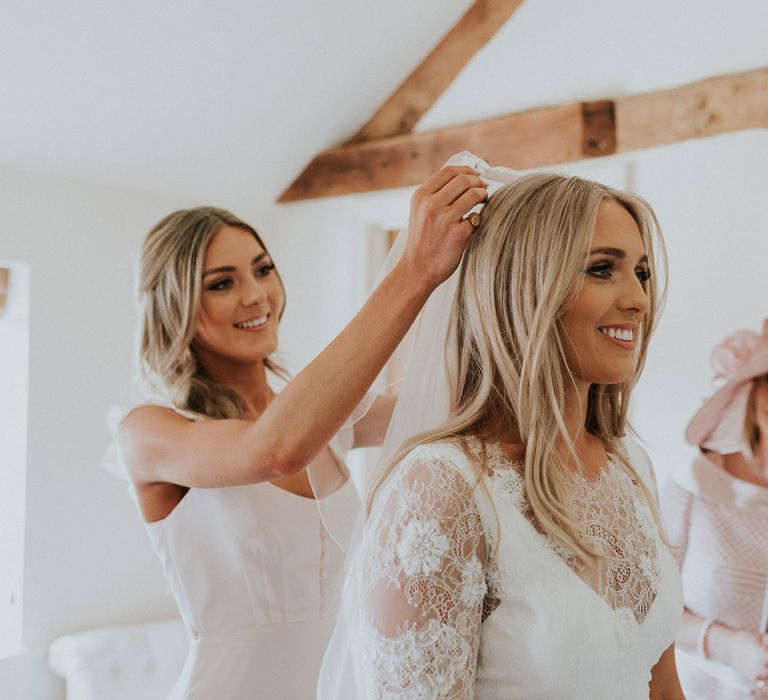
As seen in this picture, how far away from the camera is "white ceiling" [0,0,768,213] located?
2619mm

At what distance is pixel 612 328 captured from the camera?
1.23m

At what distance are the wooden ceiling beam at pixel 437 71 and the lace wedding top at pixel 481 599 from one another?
238 cm

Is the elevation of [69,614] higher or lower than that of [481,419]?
lower

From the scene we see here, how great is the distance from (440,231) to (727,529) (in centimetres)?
137

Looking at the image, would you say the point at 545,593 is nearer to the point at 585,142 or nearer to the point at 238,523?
the point at 238,523

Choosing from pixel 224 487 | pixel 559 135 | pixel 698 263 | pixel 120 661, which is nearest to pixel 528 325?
pixel 224 487

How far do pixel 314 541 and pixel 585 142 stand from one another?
1.67 metres

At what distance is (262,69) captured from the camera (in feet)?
9.86

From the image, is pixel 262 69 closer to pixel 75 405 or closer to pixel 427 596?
pixel 75 405

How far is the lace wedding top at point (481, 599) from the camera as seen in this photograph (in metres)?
1.11

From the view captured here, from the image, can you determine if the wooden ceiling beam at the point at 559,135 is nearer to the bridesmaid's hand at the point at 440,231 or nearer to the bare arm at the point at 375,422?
the bare arm at the point at 375,422

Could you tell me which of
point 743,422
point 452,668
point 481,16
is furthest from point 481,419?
point 481,16

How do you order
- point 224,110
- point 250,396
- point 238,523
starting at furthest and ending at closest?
point 224,110 < point 250,396 < point 238,523

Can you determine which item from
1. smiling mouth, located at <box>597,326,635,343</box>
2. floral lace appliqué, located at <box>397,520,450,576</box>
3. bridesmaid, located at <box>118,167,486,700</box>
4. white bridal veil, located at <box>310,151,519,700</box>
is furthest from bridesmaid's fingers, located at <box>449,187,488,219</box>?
bridesmaid, located at <box>118,167,486,700</box>
